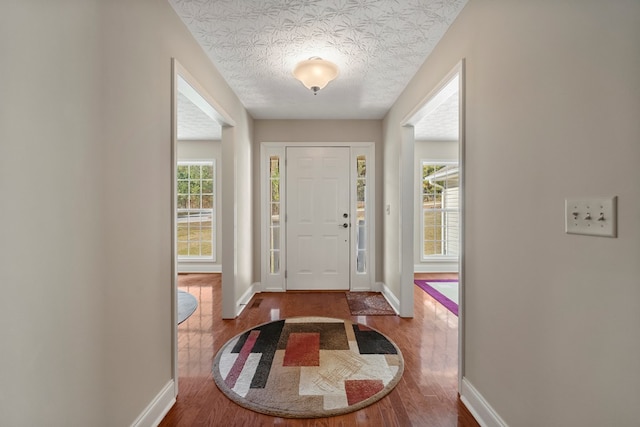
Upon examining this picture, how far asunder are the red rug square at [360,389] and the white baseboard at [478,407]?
20.0 inches

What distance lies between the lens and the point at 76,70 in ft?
3.54

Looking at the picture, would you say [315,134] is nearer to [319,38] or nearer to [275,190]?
[275,190]

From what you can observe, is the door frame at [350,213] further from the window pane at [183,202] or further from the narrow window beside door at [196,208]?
the window pane at [183,202]

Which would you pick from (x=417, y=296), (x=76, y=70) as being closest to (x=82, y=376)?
(x=76, y=70)

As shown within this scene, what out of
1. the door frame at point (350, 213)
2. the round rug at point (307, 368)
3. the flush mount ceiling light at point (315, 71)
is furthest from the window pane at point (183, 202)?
the flush mount ceiling light at point (315, 71)

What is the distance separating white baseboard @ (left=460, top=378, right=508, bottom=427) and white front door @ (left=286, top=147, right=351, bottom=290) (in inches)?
99.3

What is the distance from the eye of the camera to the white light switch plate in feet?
2.93

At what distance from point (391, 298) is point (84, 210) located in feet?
10.8

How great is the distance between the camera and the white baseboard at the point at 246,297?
3340mm

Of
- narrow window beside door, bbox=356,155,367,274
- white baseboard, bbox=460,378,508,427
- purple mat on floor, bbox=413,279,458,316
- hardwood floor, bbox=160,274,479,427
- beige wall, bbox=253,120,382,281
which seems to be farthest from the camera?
narrow window beside door, bbox=356,155,367,274

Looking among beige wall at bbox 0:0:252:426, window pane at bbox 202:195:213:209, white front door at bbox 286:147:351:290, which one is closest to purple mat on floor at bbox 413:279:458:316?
white front door at bbox 286:147:351:290

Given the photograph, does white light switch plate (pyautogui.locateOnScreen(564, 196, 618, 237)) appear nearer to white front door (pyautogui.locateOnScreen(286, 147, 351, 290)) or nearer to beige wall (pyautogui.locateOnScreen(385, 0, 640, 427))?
beige wall (pyautogui.locateOnScreen(385, 0, 640, 427))

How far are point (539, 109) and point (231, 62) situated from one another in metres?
2.30

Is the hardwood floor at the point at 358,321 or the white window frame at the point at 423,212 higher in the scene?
the white window frame at the point at 423,212
